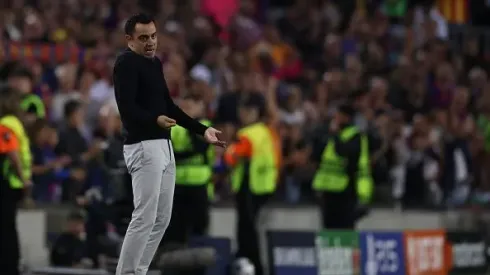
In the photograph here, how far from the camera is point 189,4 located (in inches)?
957

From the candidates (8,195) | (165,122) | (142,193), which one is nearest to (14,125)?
(8,195)

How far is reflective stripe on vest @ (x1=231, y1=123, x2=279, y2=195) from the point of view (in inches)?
731

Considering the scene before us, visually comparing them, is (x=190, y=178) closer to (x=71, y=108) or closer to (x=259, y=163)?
(x=259, y=163)

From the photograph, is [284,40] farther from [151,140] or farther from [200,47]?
[151,140]

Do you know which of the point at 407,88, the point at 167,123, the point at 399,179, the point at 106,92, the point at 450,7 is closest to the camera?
the point at 167,123

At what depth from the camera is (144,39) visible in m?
11.5

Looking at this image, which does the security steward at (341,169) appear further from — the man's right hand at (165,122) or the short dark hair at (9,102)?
the man's right hand at (165,122)

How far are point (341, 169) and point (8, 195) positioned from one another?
483cm

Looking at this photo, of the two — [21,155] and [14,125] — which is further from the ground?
[14,125]

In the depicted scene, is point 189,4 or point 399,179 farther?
point 189,4

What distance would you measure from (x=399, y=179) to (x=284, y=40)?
13.4ft

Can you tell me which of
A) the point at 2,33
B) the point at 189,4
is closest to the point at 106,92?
the point at 2,33

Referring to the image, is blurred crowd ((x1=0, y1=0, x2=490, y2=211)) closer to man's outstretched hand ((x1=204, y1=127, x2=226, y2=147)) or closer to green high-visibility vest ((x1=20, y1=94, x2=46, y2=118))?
green high-visibility vest ((x1=20, y1=94, x2=46, y2=118))

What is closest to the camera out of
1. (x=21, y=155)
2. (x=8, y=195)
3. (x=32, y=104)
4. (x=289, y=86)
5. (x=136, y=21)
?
(x=136, y=21)
